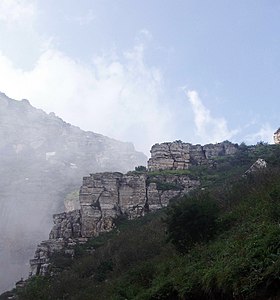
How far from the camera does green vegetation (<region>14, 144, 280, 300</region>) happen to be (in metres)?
10.4

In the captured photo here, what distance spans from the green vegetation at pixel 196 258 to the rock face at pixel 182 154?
89.9ft

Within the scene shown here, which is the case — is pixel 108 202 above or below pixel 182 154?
below

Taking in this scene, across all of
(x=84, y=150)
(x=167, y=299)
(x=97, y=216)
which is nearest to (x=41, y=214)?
(x=84, y=150)

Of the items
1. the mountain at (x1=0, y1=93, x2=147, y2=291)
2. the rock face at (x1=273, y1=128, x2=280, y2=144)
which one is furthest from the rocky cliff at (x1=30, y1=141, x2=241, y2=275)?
the mountain at (x1=0, y1=93, x2=147, y2=291)

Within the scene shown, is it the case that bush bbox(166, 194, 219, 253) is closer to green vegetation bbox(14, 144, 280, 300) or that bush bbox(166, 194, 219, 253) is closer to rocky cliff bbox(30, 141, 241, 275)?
green vegetation bbox(14, 144, 280, 300)

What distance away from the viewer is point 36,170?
161 metres

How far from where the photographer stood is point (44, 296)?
28.2m

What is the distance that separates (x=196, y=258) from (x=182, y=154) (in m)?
59.9

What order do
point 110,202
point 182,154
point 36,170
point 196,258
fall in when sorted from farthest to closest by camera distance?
point 36,170 < point 182,154 < point 110,202 < point 196,258

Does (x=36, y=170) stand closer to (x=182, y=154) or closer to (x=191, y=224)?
(x=182, y=154)

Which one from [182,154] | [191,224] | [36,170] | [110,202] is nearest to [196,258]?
[191,224]

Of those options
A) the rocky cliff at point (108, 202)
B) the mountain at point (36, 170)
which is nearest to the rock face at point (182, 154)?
the rocky cliff at point (108, 202)

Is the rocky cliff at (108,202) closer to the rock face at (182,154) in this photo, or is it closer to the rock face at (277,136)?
the rock face at (182,154)

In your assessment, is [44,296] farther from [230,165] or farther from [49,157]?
[49,157]
